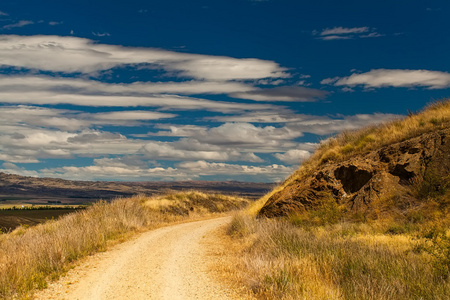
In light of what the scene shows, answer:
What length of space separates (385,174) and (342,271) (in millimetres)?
9868

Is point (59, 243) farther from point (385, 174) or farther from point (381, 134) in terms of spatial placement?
point (381, 134)

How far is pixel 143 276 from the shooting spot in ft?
35.4

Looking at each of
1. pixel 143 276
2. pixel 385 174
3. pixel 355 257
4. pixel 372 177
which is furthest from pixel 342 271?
pixel 372 177

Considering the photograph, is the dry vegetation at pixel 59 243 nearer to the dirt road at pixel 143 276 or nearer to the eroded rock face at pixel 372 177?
the dirt road at pixel 143 276

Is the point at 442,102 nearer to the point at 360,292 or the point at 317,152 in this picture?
the point at 317,152

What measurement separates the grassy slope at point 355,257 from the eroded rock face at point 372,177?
3.53 feet

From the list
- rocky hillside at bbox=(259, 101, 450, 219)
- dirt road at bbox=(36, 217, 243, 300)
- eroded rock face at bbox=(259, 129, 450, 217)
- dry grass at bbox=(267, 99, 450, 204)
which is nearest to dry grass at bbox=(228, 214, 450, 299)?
dirt road at bbox=(36, 217, 243, 300)

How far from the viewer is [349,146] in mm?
22266

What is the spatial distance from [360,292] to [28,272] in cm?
879

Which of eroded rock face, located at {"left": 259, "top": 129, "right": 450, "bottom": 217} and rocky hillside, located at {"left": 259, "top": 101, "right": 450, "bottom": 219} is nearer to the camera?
rocky hillside, located at {"left": 259, "top": 101, "right": 450, "bottom": 219}

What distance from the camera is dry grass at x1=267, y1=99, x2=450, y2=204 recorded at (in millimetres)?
19391

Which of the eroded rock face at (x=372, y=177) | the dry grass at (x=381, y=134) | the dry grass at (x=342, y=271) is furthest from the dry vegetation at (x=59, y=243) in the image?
the dry grass at (x=381, y=134)

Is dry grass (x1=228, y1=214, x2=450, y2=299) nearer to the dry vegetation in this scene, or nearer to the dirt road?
the dirt road

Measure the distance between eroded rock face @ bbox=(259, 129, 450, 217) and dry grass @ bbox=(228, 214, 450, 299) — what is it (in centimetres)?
431
